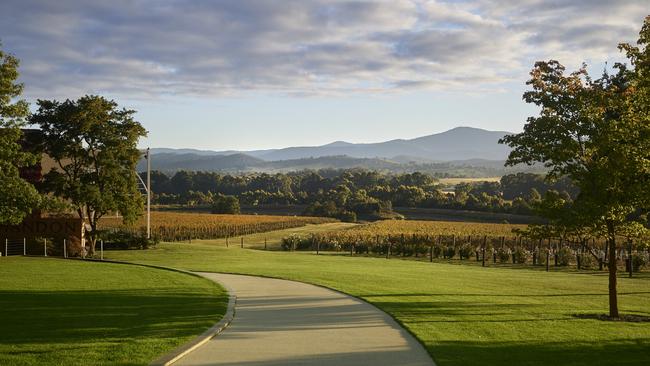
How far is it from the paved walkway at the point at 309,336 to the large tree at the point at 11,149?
47.0 feet

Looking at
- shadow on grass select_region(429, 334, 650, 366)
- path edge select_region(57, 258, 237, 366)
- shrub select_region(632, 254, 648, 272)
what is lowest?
shrub select_region(632, 254, 648, 272)

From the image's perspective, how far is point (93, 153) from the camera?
3534 centimetres

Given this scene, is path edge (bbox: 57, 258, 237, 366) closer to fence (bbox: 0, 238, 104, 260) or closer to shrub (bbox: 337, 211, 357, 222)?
fence (bbox: 0, 238, 104, 260)

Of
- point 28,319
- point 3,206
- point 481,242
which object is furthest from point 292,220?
point 28,319

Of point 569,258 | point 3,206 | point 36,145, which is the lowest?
point 569,258

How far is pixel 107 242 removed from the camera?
38156 millimetres

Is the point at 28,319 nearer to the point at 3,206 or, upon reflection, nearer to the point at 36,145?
the point at 3,206

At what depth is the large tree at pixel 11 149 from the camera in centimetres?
2548

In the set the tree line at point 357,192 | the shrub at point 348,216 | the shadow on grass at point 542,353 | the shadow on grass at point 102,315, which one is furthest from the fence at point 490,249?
the shrub at point 348,216

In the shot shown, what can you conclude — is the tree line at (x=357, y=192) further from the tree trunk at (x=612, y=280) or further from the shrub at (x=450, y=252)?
the tree trunk at (x=612, y=280)

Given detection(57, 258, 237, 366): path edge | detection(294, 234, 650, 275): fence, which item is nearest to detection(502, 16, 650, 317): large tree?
detection(57, 258, 237, 366): path edge

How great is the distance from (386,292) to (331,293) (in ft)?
5.44

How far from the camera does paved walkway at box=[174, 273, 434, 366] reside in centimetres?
966

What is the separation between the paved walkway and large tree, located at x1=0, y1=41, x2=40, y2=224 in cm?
1432
